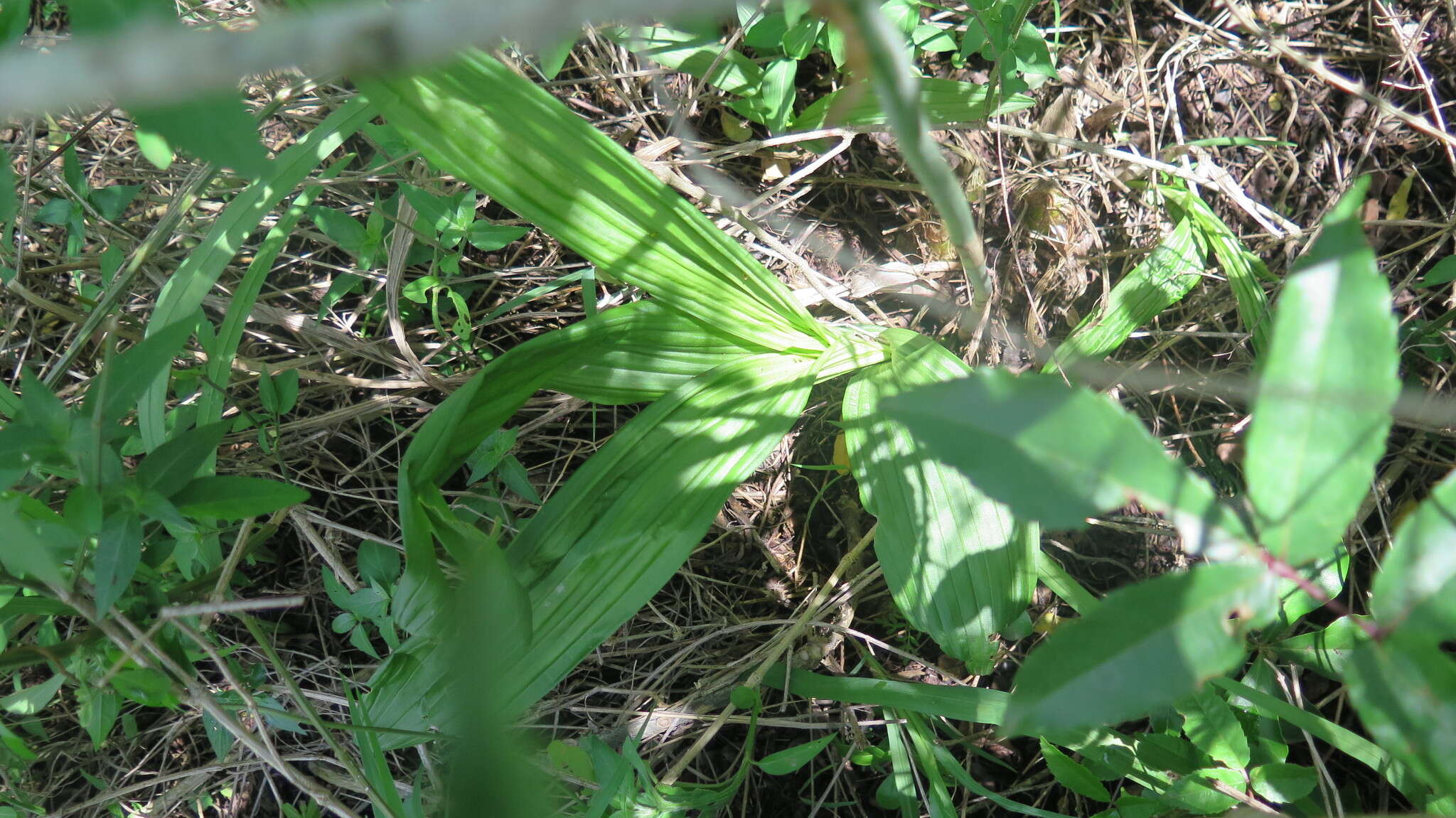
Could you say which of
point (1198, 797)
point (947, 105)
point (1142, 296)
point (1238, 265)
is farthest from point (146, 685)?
point (1238, 265)

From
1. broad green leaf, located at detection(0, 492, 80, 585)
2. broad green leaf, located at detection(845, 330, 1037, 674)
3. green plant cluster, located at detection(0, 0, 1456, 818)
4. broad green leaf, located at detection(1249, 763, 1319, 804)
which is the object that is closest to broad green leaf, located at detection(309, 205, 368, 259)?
green plant cluster, located at detection(0, 0, 1456, 818)

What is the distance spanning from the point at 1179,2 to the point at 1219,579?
60.1 inches

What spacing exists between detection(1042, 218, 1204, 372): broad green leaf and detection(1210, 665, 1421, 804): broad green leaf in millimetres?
538

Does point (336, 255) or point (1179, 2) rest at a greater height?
point (1179, 2)

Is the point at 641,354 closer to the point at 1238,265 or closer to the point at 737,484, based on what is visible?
the point at 737,484

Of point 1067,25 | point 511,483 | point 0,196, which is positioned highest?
point 0,196

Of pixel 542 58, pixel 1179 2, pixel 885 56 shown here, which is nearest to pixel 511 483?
pixel 542 58

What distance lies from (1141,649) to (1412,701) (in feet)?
0.56

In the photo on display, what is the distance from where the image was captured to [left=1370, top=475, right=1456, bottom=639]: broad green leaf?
52cm

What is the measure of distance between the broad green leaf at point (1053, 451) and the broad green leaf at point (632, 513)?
60cm

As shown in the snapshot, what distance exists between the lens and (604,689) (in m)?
1.37

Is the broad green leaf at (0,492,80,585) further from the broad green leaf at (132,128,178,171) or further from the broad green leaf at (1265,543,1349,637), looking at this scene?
the broad green leaf at (1265,543,1349,637)

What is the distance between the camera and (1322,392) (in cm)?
52

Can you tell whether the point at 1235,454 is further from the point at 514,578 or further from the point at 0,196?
the point at 0,196
